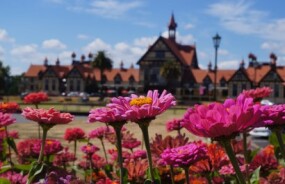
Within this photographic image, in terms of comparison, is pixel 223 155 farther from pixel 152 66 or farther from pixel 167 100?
pixel 152 66

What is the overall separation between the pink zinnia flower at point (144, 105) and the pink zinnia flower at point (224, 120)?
28 centimetres

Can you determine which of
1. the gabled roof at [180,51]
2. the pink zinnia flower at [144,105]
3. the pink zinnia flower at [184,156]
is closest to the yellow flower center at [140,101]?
the pink zinnia flower at [144,105]

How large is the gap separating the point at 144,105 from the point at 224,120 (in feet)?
1.28

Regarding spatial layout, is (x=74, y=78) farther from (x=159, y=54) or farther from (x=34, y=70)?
(x=159, y=54)

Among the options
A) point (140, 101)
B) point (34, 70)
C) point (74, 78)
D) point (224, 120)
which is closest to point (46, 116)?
point (140, 101)

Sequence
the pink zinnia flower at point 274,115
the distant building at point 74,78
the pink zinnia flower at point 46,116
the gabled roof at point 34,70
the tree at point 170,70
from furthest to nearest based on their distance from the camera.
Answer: the gabled roof at point 34,70, the distant building at point 74,78, the tree at point 170,70, the pink zinnia flower at point 46,116, the pink zinnia flower at point 274,115

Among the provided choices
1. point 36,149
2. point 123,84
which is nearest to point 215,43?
point 36,149

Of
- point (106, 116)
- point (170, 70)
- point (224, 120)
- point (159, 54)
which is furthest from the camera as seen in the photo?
point (159, 54)

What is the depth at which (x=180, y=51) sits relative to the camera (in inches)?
3233

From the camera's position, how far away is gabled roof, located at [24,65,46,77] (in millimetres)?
98881

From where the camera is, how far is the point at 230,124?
1429 millimetres

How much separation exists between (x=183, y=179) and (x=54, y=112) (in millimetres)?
934

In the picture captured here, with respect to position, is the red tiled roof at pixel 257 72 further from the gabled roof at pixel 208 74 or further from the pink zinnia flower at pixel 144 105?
the pink zinnia flower at pixel 144 105

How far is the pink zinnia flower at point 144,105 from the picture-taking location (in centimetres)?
178
